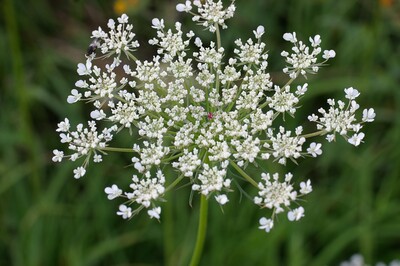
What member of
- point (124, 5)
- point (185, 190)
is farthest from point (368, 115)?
point (124, 5)

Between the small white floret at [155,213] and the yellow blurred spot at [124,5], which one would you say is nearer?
the small white floret at [155,213]

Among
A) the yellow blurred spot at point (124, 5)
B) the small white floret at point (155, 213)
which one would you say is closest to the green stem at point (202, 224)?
the small white floret at point (155, 213)

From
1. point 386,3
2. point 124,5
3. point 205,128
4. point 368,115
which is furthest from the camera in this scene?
point 386,3

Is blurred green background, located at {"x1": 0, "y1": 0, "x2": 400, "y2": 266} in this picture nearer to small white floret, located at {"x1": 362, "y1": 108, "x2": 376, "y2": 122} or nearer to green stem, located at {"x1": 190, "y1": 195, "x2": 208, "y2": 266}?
green stem, located at {"x1": 190, "y1": 195, "x2": 208, "y2": 266}

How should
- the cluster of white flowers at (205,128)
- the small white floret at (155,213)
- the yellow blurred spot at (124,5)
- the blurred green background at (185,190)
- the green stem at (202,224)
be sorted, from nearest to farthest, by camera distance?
1. the small white floret at (155,213)
2. the cluster of white flowers at (205,128)
3. the green stem at (202,224)
4. the blurred green background at (185,190)
5. the yellow blurred spot at (124,5)

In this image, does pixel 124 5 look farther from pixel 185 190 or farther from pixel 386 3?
pixel 386 3

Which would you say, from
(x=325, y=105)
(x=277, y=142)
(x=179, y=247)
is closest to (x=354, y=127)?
(x=277, y=142)

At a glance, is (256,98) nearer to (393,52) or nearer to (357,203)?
(357,203)

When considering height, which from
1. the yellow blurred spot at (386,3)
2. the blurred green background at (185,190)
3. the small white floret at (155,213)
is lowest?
the small white floret at (155,213)

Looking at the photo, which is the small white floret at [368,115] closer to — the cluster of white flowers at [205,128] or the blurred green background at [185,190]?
the cluster of white flowers at [205,128]

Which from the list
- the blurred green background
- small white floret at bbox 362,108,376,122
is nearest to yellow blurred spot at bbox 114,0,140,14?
the blurred green background
